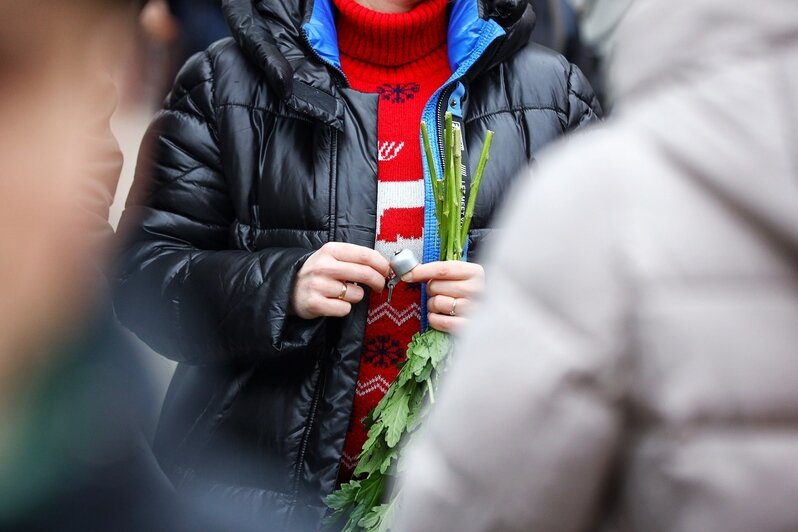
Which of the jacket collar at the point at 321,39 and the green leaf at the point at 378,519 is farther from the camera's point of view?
the jacket collar at the point at 321,39

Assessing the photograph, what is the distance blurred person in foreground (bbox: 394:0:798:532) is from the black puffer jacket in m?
1.06

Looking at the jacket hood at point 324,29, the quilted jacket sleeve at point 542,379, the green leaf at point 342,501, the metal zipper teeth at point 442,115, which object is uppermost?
the jacket hood at point 324,29

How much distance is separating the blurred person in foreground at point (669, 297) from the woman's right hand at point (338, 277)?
0.95m

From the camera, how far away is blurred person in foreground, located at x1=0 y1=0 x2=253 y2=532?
0.87 meters

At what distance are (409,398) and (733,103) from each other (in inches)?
41.2

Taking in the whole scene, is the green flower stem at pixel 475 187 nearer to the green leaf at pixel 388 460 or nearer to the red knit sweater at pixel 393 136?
the red knit sweater at pixel 393 136

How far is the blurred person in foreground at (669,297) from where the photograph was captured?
60 cm

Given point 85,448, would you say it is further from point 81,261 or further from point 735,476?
point 735,476

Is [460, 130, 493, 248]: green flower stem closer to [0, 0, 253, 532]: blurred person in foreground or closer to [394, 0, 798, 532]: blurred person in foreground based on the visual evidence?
[0, 0, 253, 532]: blurred person in foreground

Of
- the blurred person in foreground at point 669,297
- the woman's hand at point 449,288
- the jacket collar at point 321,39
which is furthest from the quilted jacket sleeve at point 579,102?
the blurred person in foreground at point 669,297

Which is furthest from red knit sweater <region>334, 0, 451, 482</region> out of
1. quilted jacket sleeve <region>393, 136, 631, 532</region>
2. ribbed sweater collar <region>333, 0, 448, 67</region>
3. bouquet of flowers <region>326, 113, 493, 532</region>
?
quilted jacket sleeve <region>393, 136, 631, 532</region>

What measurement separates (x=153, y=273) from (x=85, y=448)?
0.91 metres

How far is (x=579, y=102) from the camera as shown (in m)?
1.97

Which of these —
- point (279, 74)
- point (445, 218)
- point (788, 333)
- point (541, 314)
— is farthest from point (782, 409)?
point (279, 74)
